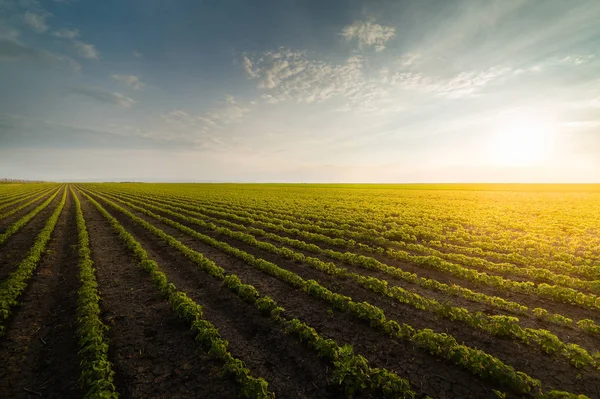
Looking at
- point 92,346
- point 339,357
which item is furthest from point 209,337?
point 339,357

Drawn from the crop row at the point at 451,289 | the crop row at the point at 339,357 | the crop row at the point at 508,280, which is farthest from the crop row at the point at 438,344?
the crop row at the point at 508,280

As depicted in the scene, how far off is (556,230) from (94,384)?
105 feet

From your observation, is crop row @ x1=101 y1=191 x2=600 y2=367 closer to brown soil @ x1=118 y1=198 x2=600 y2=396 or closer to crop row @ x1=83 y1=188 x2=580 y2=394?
brown soil @ x1=118 y1=198 x2=600 y2=396

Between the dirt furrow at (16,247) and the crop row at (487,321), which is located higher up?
the dirt furrow at (16,247)

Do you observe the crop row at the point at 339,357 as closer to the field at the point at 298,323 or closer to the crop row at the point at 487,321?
the field at the point at 298,323

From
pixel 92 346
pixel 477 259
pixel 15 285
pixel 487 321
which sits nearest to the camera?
pixel 92 346

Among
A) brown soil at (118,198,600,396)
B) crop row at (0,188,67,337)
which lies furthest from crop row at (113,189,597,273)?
crop row at (0,188,67,337)

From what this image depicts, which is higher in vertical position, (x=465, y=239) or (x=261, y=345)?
(x=465, y=239)

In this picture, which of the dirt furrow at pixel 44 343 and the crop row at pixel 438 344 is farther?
the dirt furrow at pixel 44 343

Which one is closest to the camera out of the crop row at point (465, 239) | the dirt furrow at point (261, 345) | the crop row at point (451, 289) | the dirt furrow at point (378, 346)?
the dirt furrow at point (378, 346)

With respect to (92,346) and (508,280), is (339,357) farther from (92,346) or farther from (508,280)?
(508,280)

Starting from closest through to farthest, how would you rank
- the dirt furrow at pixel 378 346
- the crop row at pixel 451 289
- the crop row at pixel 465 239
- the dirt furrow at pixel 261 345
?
Result: 1. the dirt furrow at pixel 378 346
2. the dirt furrow at pixel 261 345
3. the crop row at pixel 451 289
4. the crop row at pixel 465 239

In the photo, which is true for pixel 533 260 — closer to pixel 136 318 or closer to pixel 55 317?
pixel 136 318

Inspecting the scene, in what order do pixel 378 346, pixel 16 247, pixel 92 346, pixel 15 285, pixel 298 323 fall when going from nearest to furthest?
pixel 92 346 < pixel 378 346 < pixel 298 323 < pixel 15 285 < pixel 16 247
